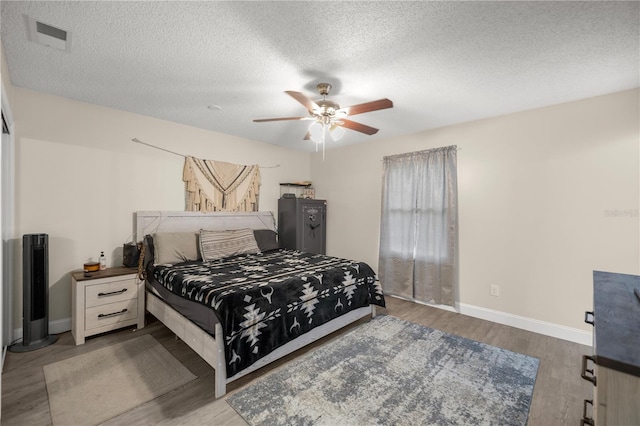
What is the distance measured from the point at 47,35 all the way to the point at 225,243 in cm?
239

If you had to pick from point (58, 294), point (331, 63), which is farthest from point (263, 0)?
point (58, 294)

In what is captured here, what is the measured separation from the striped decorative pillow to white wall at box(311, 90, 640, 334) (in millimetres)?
2746

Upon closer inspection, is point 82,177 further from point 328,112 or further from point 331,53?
point 331,53

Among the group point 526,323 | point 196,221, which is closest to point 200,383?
point 196,221

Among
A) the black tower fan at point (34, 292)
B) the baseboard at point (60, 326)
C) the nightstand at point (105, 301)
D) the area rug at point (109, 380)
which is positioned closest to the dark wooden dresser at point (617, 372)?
the area rug at point (109, 380)

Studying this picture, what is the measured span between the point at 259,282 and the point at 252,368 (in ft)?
2.14

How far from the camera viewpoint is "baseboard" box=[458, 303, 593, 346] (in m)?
2.74

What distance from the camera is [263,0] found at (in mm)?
1507

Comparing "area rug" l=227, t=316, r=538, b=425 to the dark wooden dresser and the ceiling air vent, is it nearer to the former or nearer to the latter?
the dark wooden dresser

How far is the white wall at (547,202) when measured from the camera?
2.58 m

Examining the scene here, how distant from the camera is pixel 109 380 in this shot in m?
2.08

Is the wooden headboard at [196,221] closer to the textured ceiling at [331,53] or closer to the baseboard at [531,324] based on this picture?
the textured ceiling at [331,53]

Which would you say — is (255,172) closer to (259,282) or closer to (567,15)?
(259,282)

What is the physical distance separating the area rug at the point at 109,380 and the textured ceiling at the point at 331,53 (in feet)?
8.03
